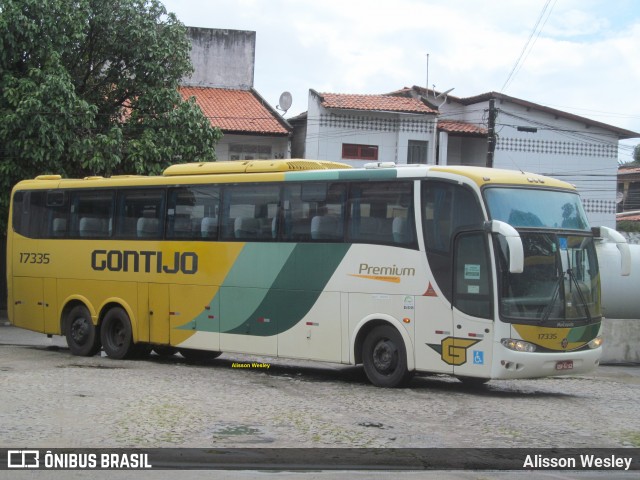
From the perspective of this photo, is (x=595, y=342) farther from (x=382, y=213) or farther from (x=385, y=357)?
(x=382, y=213)

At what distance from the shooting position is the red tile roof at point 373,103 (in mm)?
38688

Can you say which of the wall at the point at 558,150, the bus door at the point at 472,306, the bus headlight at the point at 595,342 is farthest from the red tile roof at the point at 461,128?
the bus door at the point at 472,306

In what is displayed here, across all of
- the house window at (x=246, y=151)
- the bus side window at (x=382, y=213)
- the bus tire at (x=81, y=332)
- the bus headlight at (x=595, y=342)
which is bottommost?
the bus tire at (x=81, y=332)

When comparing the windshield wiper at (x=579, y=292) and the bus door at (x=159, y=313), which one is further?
the bus door at (x=159, y=313)

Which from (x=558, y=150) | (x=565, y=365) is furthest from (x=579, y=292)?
(x=558, y=150)

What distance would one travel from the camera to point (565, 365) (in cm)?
1274

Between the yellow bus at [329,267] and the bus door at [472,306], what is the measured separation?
2cm

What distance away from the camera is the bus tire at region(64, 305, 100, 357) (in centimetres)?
1800

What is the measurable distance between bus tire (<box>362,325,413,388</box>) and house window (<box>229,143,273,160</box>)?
25.6 m

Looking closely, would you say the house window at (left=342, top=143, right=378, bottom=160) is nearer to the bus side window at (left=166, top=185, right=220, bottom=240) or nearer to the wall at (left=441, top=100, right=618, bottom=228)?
the wall at (left=441, top=100, right=618, bottom=228)

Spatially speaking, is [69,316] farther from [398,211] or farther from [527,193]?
[527,193]

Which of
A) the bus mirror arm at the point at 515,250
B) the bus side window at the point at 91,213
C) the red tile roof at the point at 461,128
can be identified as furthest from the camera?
the red tile roof at the point at 461,128

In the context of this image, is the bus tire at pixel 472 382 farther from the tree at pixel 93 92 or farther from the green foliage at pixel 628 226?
the green foliage at pixel 628 226

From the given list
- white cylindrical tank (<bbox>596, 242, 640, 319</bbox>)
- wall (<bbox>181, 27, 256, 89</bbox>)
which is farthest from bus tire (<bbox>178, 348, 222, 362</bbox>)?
wall (<bbox>181, 27, 256, 89</bbox>)
